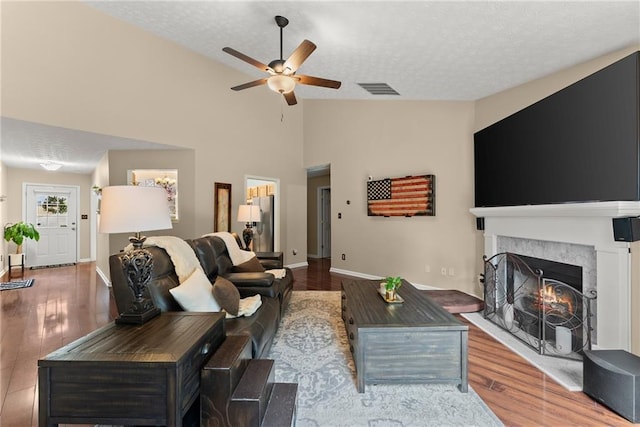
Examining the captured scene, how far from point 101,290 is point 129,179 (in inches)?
74.5

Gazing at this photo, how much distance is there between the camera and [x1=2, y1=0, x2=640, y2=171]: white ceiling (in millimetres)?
2551

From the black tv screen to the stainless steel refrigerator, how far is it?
4359mm

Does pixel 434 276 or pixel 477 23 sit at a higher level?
pixel 477 23

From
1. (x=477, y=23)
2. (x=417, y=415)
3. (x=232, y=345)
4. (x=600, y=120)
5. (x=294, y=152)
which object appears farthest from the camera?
(x=294, y=152)

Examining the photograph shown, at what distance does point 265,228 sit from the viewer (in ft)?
21.3

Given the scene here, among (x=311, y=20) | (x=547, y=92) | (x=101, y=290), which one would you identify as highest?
(x=311, y=20)

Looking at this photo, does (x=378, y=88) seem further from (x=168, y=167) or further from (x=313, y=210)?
(x=313, y=210)

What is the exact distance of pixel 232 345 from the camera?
1.56m

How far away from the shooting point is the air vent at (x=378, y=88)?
4.37 metres

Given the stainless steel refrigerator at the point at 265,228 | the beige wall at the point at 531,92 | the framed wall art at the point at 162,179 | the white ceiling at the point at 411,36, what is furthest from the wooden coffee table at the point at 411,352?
the stainless steel refrigerator at the point at 265,228

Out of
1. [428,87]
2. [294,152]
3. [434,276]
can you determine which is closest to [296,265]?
[294,152]

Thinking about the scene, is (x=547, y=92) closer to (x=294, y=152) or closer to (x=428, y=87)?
(x=428, y=87)

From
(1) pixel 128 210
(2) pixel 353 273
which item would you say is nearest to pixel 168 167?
(1) pixel 128 210

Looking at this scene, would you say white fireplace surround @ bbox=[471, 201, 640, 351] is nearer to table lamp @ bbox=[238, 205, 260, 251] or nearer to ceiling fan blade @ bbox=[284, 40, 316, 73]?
ceiling fan blade @ bbox=[284, 40, 316, 73]
